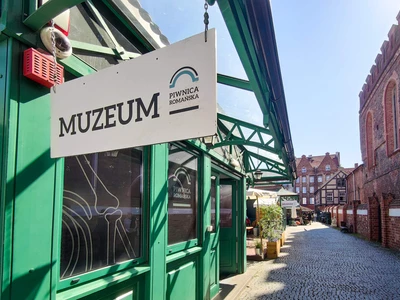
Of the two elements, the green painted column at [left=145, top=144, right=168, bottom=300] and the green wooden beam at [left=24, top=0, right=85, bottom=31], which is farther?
the green painted column at [left=145, top=144, right=168, bottom=300]

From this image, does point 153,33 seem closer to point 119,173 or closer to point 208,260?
point 119,173

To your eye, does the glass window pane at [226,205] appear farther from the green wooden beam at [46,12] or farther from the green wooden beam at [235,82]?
the green wooden beam at [46,12]

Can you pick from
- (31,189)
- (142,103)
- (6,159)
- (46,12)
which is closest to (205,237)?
(31,189)

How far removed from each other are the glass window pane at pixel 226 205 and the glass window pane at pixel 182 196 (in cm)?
288

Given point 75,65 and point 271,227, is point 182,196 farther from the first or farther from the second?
point 271,227

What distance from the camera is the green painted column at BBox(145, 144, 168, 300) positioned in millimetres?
3207

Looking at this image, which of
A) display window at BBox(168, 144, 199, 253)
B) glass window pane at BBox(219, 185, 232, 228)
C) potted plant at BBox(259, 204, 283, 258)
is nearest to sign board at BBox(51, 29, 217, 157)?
display window at BBox(168, 144, 199, 253)

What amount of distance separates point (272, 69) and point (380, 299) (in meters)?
5.26

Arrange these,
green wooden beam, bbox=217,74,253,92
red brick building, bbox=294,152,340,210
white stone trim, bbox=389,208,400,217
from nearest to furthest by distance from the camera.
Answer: green wooden beam, bbox=217,74,253,92 → white stone trim, bbox=389,208,400,217 → red brick building, bbox=294,152,340,210

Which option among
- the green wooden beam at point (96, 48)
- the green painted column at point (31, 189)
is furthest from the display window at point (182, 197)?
the green painted column at point (31, 189)

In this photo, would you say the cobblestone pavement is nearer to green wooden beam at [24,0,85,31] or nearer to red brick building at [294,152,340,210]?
green wooden beam at [24,0,85,31]

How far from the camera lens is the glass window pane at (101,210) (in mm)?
2299

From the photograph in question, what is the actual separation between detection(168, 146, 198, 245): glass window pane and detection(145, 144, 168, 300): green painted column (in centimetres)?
41

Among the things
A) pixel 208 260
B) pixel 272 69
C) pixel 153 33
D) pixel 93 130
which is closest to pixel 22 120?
pixel 93 130
